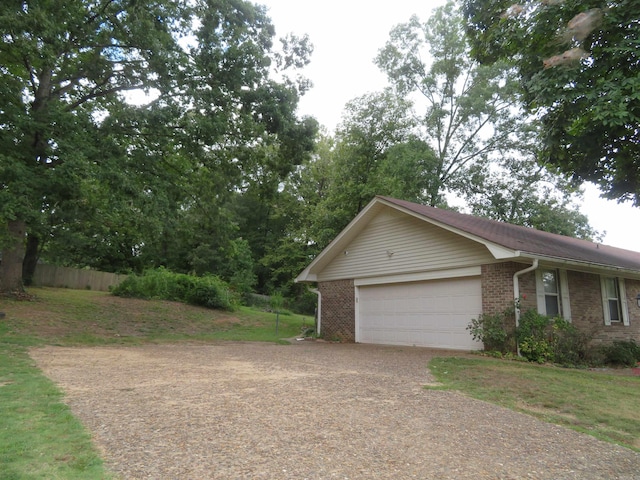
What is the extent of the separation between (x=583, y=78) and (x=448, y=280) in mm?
5964

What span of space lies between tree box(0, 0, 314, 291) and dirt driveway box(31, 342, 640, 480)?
7.76m

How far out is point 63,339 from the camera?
11438mm

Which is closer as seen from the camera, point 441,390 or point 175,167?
point 441,390

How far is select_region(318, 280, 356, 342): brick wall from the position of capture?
15.1 m

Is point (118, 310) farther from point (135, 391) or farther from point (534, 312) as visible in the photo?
point (534, 312)

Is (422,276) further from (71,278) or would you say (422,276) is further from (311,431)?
(71,278)

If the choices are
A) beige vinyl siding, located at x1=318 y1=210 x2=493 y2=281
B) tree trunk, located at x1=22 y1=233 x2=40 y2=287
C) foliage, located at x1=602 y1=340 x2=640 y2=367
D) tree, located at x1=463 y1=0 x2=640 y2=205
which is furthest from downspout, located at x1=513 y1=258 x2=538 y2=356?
tree trunk, located at x1=22 y1=233 x2=40 y2=287

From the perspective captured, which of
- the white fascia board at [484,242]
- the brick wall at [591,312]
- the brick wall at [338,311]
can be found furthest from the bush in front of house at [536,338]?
the brick wall at [338,311]

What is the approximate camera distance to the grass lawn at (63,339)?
3.04 m

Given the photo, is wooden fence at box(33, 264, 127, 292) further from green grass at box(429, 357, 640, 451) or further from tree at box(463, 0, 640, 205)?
tree at box(463, 0, 640, 205)

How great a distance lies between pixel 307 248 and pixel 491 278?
995 inches

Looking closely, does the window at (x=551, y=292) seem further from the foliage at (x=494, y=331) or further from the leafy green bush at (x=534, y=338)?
the foliage at (x=494, y=331)

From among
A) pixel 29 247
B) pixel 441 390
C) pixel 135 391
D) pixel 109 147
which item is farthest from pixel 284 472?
pixel 29 247

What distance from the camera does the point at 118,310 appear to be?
17.6 meters
